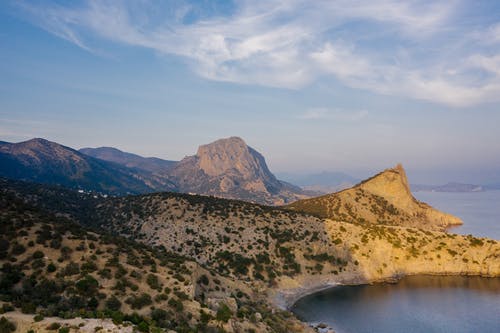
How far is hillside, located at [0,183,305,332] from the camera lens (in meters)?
28.4

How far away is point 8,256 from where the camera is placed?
1353 inches

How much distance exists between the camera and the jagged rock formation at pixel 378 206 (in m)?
140

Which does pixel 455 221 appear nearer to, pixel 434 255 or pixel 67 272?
pixel 434 255

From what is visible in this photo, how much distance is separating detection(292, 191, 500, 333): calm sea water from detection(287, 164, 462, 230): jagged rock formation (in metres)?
55.9

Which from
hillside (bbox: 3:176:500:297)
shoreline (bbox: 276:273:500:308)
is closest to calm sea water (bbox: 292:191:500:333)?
shoreline (bbox: 276:273:500:308)

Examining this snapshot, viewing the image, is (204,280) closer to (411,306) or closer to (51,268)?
(51,268)

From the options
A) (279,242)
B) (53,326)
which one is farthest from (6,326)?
(279,242)

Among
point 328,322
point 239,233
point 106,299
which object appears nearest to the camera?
point 106,299

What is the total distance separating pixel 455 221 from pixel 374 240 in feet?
449

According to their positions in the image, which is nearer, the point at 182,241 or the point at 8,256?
the point at 8,256

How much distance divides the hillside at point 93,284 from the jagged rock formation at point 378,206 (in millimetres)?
94493

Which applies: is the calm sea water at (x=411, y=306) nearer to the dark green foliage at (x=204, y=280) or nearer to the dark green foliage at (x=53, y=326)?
the dark green foliage at (x=204, y=280)

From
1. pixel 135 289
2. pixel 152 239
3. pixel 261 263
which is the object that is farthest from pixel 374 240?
pixel 135 289

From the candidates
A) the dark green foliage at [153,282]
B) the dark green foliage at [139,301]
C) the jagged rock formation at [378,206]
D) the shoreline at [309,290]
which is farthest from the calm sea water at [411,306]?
the jagged rock formation at [378,206]
